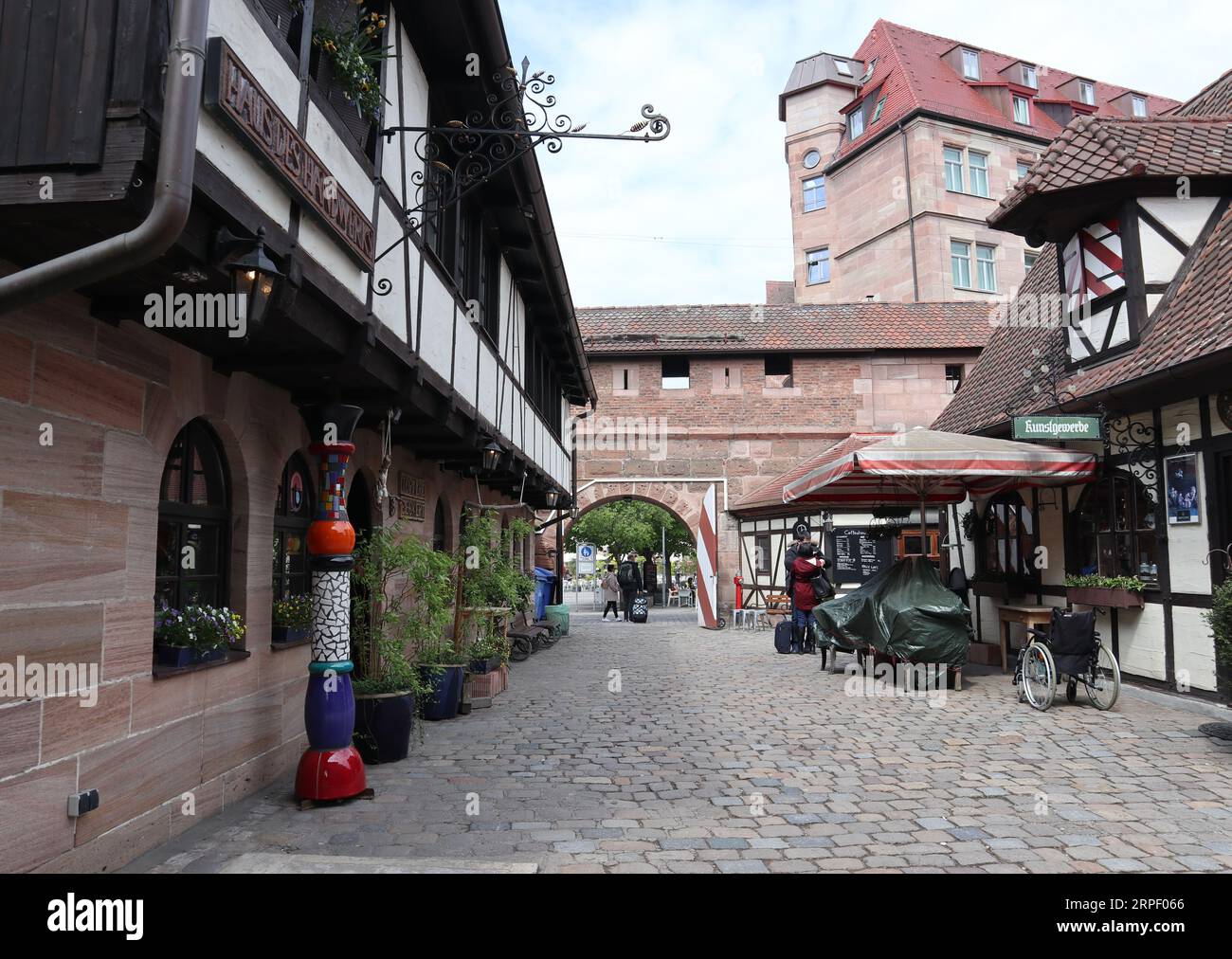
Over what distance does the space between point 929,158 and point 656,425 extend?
1614 centimetres

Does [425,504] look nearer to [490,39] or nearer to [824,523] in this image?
[490,39]

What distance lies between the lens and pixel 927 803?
16.4ft

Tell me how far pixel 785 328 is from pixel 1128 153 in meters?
14.0

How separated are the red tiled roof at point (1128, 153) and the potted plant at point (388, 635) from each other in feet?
25.3

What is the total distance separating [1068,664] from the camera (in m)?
7.72

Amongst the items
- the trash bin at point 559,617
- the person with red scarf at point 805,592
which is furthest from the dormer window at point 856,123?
the person with red scarf at point 805,592

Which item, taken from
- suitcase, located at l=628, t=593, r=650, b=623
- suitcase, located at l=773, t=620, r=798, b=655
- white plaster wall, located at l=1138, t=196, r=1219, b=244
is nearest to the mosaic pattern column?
white plaster wall, located at l=1138, t=196, r=1219, b=244

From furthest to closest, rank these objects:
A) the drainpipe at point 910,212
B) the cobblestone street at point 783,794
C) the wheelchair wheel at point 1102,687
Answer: the drainpipe at point 910,212 → the wheelchair wheel at point 1102,687 → the cobblestone street at point 783,794

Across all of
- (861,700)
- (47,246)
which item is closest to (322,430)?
(47,246)

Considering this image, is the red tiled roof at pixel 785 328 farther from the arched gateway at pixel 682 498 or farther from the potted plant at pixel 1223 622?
the potted plant at pixel 1223 622

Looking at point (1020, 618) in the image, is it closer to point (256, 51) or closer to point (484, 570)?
point (484, 570)

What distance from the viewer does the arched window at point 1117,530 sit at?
8.67 meters

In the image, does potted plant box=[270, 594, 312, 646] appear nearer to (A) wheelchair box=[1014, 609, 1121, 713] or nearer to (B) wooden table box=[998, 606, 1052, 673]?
(A) wheelchair box=[1014, 609, 1121, 713]

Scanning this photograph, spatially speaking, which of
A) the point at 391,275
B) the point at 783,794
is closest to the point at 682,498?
the point at 391,275
